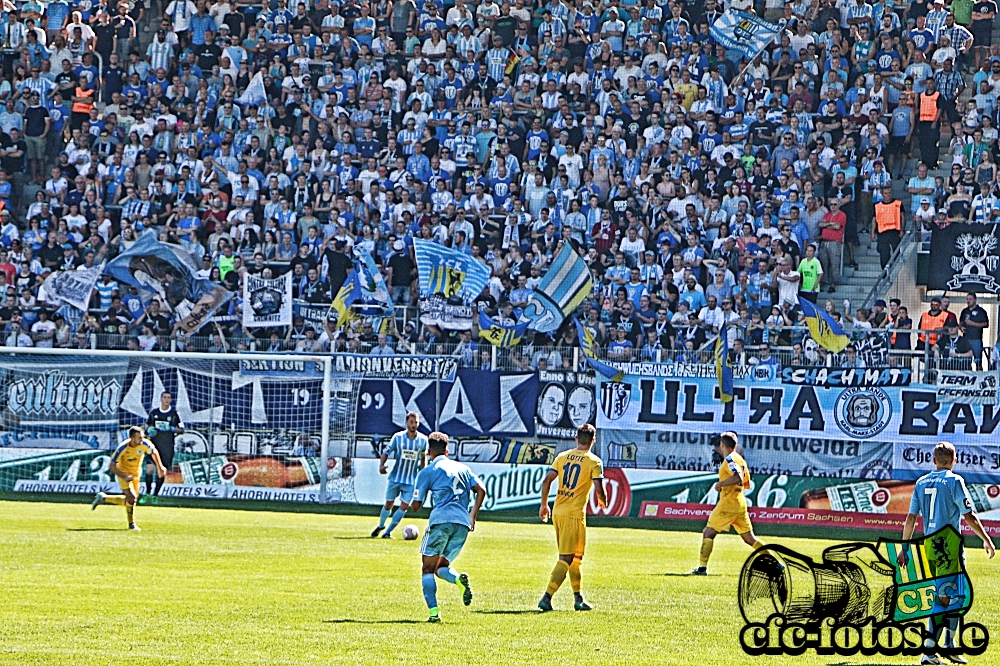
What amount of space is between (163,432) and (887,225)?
52.0ft

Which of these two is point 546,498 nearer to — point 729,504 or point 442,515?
point 442,515

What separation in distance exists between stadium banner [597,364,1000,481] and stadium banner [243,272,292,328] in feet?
23.6

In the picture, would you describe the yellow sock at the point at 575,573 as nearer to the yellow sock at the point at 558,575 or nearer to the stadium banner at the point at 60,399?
the yellow sock at the point at 558,575

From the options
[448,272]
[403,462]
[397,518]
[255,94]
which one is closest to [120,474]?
[397,518]

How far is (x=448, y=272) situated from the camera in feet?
104

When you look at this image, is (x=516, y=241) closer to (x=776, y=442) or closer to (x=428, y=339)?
(x=428, y=339)

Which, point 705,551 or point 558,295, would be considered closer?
point 705,551

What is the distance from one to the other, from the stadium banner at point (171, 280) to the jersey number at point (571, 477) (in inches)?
703

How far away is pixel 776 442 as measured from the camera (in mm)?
28891

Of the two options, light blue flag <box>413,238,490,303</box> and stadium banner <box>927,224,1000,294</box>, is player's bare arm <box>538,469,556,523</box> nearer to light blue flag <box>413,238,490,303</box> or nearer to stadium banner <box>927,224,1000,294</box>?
light blue flag <box>413,238,490,303</box>

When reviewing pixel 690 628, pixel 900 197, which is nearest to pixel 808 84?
pixel 900 197

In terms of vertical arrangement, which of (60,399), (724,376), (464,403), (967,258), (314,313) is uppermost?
(967,258)

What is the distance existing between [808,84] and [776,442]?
9216mm

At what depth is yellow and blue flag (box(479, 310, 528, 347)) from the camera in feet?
101
